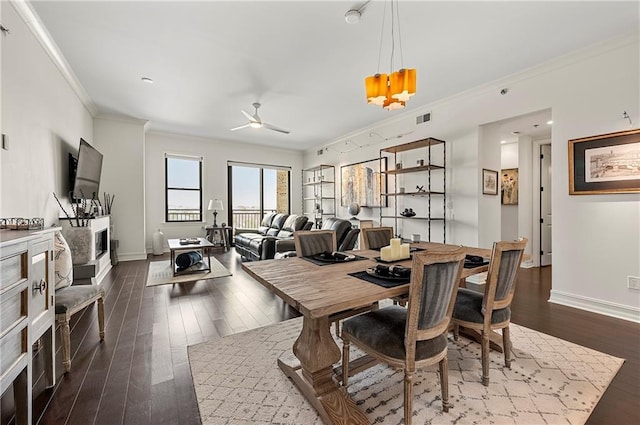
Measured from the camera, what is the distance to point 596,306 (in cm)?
306

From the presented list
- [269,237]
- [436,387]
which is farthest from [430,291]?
[269,237]

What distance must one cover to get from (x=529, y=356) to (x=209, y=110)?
5651 millimetres

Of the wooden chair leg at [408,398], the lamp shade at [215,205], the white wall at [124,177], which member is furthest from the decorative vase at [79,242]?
the wooden chair leg at [408,398]

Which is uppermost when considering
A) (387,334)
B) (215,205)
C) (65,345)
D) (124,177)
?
(124,177)

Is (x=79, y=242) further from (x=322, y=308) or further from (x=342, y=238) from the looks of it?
(x=322, y=308)

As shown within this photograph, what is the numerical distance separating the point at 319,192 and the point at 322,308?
700cm

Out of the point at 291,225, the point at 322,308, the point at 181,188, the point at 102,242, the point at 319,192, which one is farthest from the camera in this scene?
the point at 319,192

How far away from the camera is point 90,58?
3.32 meters

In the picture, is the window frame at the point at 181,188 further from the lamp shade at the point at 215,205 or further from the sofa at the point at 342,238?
the sofa at the point at 342,238

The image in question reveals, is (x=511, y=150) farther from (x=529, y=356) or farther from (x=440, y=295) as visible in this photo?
(x=440, y=295)

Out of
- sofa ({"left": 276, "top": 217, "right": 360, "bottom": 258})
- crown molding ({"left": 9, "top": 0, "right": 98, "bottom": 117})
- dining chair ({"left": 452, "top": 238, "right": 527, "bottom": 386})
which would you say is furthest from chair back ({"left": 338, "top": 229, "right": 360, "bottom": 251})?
crown molding ({"left": 9, "top": 0, "right": 98, "bottom": 117})

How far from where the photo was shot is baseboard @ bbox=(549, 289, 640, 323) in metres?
2.84

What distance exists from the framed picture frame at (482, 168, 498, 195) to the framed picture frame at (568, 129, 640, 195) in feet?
3.57

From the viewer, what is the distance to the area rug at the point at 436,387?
1560 mm
